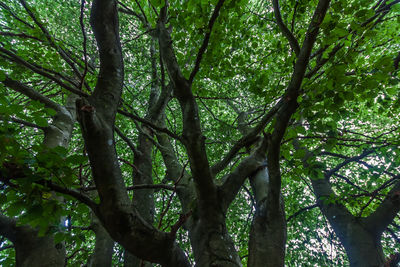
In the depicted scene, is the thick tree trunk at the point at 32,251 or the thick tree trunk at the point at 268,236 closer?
the thick tree trunk at the point at 268,236

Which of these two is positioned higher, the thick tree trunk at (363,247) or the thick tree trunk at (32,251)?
the thick tree trunk at (363,247)

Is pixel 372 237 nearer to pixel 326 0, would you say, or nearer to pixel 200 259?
pixel 200 259

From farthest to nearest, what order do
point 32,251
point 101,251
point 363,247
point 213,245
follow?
point 363,247
point 101,251
point 32,251
point 213,245

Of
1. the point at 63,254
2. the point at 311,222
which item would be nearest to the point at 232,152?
the point at 63,254

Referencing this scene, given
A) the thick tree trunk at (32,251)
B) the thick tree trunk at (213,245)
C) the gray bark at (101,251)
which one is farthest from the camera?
the gray bark at (101,251)

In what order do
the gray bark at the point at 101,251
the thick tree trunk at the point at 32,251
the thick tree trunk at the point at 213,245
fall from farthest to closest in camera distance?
the gray bark at the point at 101,251 < the thick tree trunk at the point at 32,251 < the thick tree trunk at the point at 213,245

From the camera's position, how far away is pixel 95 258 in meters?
3.11

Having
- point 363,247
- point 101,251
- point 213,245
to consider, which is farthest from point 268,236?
point 363,247

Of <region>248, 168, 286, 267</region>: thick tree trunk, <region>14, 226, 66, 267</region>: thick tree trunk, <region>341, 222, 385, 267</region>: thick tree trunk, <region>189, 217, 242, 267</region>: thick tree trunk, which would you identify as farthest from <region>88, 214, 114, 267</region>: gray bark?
<region>341, 222, 385, 267</region>: thick tree trunk

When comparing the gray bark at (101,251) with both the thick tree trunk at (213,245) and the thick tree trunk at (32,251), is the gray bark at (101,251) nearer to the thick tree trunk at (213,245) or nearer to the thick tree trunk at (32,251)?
the thick tree trunk at (32,251)

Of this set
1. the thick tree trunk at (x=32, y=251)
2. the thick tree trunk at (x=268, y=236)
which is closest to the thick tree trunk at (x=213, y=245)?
the thick tree trunk at (x=268, y=236)

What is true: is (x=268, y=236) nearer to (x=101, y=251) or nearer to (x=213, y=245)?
(x=213, y=245)

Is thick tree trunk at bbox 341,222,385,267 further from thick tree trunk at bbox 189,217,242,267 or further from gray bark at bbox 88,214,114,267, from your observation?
gray bark at bbox 88,214,114,267

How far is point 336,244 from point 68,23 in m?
11.0
